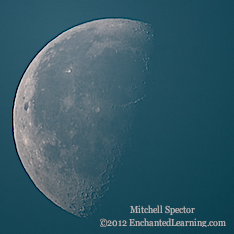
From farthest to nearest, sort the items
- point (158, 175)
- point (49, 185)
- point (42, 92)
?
point (49, 185)
point (42, 92)
point (158, 175)

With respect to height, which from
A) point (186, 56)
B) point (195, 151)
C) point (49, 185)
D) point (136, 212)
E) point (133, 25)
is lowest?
point (136, 212)

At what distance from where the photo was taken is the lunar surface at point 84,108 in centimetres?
451

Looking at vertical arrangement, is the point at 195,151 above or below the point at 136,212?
above

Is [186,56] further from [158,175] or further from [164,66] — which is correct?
[158,175]

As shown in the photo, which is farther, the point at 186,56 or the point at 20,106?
the point at 20,106

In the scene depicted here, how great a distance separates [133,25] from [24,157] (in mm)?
3195

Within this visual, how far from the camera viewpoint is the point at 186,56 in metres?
4.76

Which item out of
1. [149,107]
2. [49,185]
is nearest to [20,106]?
[49,185]

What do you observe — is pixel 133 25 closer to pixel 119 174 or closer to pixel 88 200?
pixel 119 174

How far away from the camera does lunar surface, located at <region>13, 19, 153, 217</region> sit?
14.8ft

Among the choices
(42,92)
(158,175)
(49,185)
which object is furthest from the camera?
(49,185)

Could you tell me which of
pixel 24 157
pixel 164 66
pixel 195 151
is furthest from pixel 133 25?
pixel 24 157

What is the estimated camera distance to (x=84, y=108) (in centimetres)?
454

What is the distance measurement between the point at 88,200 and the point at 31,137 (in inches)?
58.1
